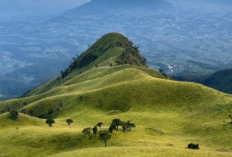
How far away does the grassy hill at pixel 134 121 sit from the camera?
70.7 meters

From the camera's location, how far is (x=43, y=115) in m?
141

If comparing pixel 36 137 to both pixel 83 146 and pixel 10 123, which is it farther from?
pixel 10 123

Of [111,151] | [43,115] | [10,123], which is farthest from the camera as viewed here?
[43,115]

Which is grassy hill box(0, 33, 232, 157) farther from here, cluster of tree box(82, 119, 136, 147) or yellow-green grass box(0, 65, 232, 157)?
cluster of tree box(82, 119, 136, 147)

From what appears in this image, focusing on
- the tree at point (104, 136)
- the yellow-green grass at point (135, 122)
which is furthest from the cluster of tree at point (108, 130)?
the yellow-green grass at point (135, 122)

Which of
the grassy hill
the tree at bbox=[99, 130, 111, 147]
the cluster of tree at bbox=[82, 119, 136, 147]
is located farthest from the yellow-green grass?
the cluster of tree at bbox=[82, 119, 136, 147]

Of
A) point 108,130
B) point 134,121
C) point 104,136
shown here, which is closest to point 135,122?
point 134,121

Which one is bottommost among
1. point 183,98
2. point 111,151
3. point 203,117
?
point 111,151

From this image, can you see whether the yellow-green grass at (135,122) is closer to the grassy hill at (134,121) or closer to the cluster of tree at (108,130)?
the grassy hill at (134,121)

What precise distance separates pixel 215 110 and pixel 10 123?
67.8 meters

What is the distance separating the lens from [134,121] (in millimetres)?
105562

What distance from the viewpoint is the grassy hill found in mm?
70688

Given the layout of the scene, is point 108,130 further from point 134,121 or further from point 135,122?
point 134,121

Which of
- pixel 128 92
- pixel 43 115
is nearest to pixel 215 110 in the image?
pixel 128 92
